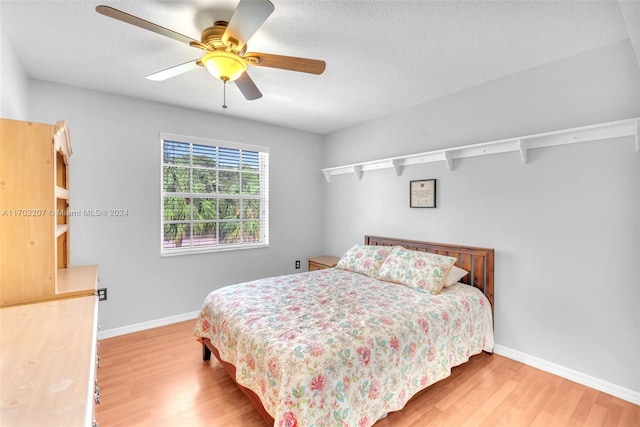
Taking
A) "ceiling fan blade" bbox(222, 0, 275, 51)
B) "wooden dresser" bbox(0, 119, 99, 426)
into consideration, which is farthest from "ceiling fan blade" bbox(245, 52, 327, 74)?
"wooden dresser" bbox(0, 119, 99, 426)

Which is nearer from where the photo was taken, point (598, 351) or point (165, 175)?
point (598, 351)

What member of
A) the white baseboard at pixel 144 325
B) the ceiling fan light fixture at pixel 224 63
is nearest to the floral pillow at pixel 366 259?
the white baseboard at pixel 144 325

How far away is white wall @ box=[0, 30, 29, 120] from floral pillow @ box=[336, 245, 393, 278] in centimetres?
305

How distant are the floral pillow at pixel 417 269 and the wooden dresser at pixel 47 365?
232 cm

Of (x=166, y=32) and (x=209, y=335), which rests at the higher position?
(x=166, y=32)

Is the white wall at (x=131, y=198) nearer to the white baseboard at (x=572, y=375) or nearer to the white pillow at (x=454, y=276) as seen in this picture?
the white pillow at (x=454, y=276)

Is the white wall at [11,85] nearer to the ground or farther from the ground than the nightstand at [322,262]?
farther from the ground

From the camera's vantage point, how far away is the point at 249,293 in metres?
2.51

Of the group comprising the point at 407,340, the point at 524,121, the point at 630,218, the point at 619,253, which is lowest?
the point at 407,340

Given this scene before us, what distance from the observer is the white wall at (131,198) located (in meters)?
2.86

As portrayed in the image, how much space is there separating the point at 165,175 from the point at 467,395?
354 centimetres

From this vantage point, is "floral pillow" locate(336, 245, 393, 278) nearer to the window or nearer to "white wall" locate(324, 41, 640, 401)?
"white wall" locate(324, 41, 640, 401)

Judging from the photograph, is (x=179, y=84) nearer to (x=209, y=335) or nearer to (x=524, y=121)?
(x=209, y=335)

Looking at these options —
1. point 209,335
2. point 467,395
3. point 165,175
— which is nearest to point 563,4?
point 467,395
